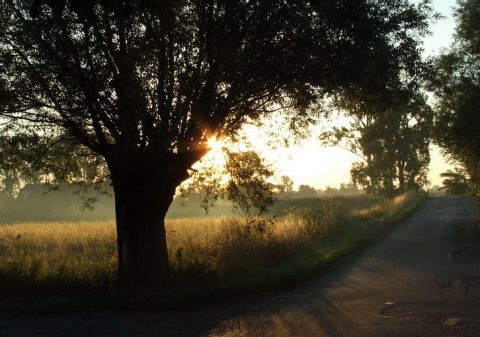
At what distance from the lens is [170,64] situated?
37.0 feet

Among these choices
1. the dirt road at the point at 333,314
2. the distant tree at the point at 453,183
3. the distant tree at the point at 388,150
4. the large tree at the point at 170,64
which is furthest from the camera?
the distant tree at the point at 453,183

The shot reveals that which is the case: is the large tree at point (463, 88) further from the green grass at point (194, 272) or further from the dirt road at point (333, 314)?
the dirt road at point (333, 314)

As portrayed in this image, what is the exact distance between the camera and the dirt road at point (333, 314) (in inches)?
332

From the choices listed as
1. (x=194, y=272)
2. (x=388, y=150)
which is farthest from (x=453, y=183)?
(x=194, y=272)

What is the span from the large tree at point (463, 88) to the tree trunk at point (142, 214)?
1293 centimetres

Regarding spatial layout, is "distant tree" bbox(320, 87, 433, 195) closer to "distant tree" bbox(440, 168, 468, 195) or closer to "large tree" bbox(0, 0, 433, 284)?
"distant tree" bbox(440, 168, 468, 195)

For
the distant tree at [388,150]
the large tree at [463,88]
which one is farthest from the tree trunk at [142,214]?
the distant tree at [388,150]

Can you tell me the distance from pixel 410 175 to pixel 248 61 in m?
59.6

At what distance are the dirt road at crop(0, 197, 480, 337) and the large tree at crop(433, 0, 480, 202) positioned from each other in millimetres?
8330

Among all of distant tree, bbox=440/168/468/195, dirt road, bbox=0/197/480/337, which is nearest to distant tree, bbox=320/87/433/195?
distant tree, bbox=440/168/468/195

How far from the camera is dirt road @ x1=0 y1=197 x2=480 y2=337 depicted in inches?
332

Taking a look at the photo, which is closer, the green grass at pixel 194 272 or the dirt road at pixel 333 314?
the dirt road at pixel 333 314

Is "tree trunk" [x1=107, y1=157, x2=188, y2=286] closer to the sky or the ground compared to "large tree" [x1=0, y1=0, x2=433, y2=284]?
closer to the ground

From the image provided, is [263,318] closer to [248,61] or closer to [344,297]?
[344,297]
